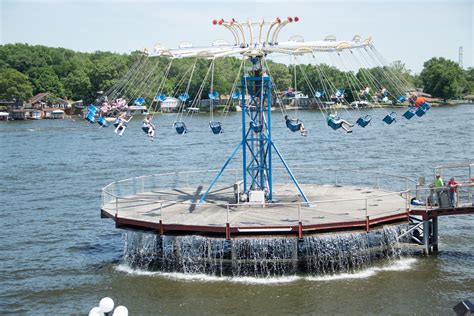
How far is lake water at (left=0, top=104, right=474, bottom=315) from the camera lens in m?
28.0

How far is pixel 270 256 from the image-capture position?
31.4 m

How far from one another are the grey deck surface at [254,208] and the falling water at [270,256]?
80 cm

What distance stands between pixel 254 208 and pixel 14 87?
143 m

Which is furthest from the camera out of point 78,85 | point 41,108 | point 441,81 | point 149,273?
point 441,81

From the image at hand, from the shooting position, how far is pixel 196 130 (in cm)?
10800

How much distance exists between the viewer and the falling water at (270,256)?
101ft

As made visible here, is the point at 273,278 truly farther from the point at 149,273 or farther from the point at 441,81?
the point at 441,81

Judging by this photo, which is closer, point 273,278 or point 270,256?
point 273,278

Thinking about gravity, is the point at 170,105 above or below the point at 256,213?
above

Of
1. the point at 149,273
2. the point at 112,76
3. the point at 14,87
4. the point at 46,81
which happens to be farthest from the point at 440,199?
the point at 46,81

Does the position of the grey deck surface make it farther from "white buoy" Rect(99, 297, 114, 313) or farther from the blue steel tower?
"white buoy" Rect(99, 297, 114, 313)

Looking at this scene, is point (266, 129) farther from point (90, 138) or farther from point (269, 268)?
point (90, 138)

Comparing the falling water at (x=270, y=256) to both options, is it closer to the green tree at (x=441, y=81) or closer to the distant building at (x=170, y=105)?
the distant building at (x=170, y=105)

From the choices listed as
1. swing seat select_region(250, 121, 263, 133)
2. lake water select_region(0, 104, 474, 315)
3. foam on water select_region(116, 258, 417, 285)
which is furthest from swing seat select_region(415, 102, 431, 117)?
swing seat select_region(250, 121, 263, 133)
